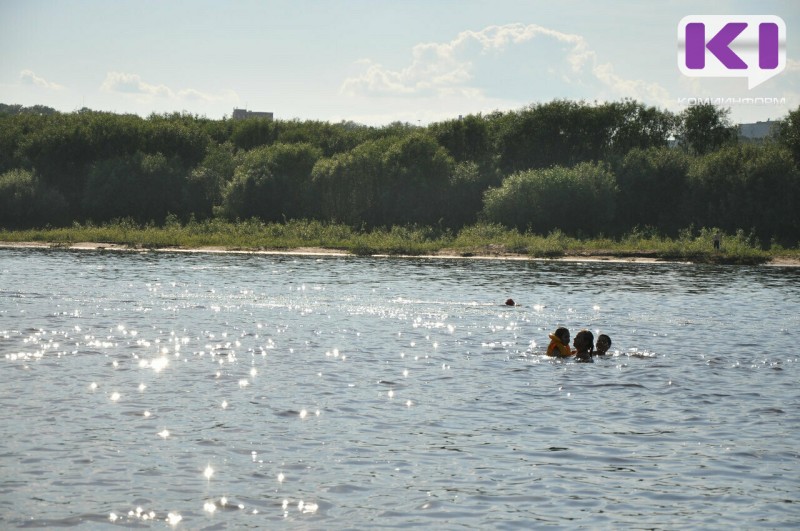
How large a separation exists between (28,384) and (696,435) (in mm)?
15254

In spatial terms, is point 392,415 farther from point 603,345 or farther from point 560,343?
point 603,345

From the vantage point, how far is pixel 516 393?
24484 millimetres

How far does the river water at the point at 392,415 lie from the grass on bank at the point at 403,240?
26.5 meters

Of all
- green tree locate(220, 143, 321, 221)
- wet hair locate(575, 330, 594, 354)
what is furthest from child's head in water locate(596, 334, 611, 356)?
green tree locate(220, 143, 321, 221)

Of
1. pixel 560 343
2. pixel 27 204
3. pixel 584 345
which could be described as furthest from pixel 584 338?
pixel 27 204

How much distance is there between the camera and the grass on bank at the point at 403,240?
71750 millimetres

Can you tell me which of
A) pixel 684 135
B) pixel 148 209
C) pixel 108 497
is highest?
pixel 684 135

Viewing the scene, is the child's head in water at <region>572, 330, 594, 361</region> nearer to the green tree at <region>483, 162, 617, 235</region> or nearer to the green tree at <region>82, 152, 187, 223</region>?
the green tree at <region>483, 162, 617, 235</region>

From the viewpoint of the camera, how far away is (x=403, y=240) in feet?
262

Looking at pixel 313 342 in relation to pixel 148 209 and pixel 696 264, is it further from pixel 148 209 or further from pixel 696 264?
pixel 148 209

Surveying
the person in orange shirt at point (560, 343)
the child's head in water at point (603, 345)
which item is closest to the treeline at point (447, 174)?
the child's head in water at point (603, 345)

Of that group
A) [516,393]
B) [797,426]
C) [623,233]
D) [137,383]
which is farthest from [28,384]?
[623,233]

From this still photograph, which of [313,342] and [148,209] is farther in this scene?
[148,209]

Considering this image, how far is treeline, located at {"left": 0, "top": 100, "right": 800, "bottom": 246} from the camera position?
81.1m
